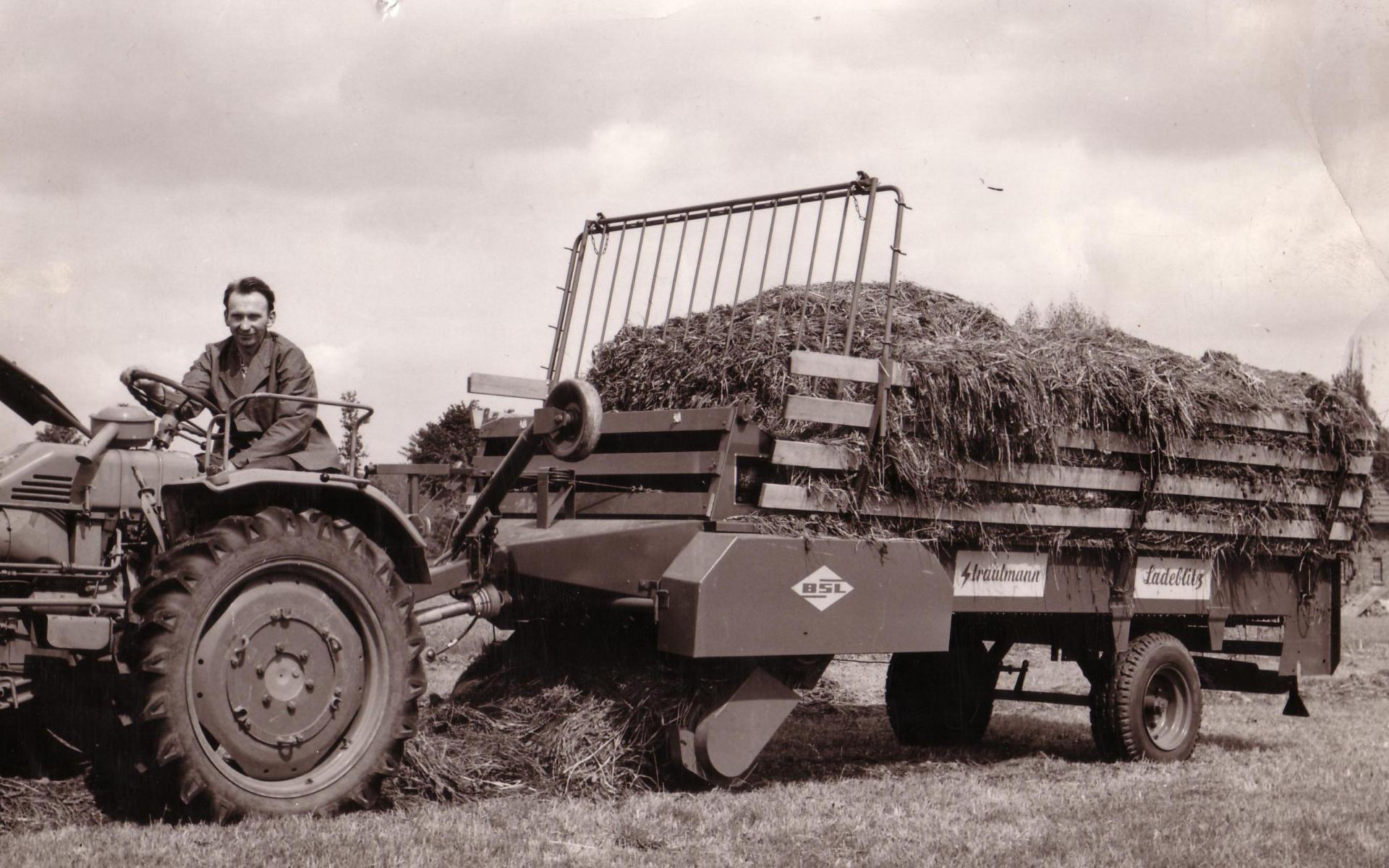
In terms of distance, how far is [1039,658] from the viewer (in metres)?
16.8

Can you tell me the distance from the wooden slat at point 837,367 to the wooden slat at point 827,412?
4.8 inches

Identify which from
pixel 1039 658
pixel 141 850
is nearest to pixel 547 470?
pixel 141 850

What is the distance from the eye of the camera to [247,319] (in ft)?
20.5

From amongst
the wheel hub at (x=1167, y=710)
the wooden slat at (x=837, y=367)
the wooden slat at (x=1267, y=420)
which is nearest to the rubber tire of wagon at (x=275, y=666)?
the wooden slat at (x=837, y=367)

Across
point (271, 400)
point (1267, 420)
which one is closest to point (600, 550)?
point (271, 400)

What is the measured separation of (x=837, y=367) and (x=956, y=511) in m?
1.20

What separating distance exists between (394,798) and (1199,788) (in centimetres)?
419

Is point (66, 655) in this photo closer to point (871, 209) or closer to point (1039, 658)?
point (871, 209)

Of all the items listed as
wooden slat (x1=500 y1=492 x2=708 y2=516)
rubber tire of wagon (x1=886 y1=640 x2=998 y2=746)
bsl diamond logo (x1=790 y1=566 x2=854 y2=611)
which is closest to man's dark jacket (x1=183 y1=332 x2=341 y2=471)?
wooden slat (x1=500 y1=492 x2=708 y2=516)

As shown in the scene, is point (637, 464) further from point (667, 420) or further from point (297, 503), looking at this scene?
point (297, 503)

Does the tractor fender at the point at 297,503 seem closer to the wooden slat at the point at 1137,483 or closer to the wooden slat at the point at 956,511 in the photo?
the wooden slat at the point at 956,511

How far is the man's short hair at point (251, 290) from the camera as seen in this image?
630 centimetres

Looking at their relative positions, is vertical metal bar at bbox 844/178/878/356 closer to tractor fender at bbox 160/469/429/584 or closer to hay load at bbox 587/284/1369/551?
hay load at bbox 587/284/1369/551

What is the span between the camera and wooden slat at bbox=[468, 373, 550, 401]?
26.1ft
